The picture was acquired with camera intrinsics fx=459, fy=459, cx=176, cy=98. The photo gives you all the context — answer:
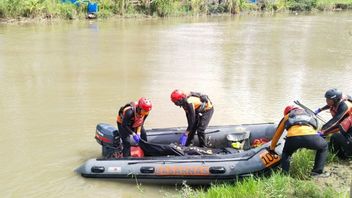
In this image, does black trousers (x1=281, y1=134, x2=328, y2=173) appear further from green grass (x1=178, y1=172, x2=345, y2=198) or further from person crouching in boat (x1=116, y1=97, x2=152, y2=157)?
person crouching in boat (x1=116, y1=97, x2=152, y2=157)

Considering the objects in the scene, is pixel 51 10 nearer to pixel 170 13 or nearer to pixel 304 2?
pixel 170 13

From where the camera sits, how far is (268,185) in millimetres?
5160

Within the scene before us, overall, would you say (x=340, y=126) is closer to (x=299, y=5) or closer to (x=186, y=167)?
(x=186, y=167)

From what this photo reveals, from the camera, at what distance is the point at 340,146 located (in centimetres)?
606

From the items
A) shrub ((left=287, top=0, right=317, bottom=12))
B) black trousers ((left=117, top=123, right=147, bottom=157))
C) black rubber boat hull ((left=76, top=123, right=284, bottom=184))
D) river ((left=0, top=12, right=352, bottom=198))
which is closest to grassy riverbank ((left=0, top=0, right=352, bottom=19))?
shrub ((left=287, top=0, right=317, bottom=12))

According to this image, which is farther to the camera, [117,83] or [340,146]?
[117,83]

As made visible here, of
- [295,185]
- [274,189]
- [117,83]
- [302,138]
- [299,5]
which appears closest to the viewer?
[274,189]

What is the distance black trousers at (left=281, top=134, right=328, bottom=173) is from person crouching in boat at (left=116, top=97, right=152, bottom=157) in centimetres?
200

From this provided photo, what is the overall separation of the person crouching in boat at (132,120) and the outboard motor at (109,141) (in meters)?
0.30

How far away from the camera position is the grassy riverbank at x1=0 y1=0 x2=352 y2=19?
99.8ft

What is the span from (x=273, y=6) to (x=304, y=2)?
387 cm

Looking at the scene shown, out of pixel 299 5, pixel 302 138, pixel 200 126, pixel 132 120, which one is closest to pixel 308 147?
pixel 302 138

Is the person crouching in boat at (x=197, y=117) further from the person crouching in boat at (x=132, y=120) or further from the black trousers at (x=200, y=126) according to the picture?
the person crouching in boat at (x=132, y=120)

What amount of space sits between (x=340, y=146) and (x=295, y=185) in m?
1.21
